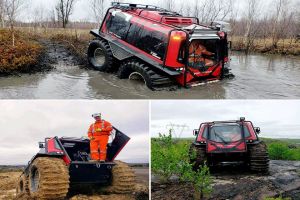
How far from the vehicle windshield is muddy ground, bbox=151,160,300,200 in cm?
61

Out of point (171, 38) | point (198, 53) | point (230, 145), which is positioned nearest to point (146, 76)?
point (171, 38)

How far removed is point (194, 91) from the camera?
415 inches

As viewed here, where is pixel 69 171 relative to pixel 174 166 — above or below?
below

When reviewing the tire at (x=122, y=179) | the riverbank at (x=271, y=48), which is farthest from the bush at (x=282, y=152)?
the riverbank at (x=271, y=48)

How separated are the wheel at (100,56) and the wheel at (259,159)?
6093 mm

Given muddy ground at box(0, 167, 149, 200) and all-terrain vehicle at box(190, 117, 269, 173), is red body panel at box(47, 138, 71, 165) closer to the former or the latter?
muddy ground at box(0, 167, 149, 200)

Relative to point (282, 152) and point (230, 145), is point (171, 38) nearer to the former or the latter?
point (230, 145)

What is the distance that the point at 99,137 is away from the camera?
6457mm

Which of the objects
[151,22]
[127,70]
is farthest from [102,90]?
[151,22]

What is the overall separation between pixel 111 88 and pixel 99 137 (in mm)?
4408

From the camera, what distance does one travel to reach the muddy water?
1005cm

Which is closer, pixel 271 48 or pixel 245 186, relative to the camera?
pixel 245 186

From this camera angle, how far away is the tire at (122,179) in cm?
685

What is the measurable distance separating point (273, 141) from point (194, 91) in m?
3.36
